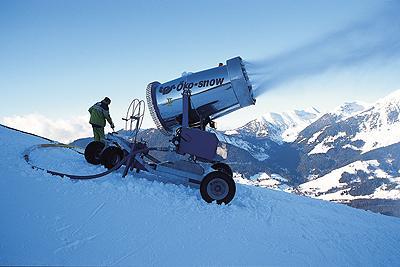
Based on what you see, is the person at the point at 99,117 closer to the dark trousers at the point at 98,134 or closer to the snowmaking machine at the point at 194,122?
the dark trousers at the point at 98,134

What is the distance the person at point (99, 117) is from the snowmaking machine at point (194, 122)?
1.30m

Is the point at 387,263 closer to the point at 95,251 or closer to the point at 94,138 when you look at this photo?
the point at 95,251

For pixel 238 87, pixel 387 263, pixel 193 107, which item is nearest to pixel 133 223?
pixel 193 107

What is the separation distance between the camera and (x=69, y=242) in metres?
5.97

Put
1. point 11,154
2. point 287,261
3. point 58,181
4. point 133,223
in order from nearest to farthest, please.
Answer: point 287,261 < point 133,223 < point 58,181 < point 11,154

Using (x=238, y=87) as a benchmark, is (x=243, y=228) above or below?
below

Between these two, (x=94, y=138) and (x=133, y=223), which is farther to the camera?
(x=94, y=138)

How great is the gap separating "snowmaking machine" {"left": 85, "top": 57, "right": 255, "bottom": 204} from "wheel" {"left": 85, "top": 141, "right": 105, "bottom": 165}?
125cm

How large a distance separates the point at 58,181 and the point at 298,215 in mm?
6954

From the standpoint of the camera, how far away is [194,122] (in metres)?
10.7

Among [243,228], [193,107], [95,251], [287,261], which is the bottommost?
[287,261]

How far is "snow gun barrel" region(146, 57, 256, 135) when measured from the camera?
10.1 metres

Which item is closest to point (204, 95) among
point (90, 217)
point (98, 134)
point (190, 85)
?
point (190, 85)

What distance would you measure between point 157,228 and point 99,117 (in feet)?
20.4
